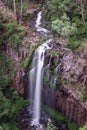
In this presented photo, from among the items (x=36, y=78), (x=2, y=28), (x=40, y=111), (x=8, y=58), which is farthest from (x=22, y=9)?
(x=40, y=111)

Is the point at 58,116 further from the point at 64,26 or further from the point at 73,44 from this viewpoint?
the point at 64,26

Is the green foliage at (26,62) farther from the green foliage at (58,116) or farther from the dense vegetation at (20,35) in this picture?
the green foliage at (58,116)

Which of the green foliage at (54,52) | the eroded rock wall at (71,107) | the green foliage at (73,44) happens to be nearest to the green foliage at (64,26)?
the green foliage at (73,44)

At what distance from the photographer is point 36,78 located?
2812 cm

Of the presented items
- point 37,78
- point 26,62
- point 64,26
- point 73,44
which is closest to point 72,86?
point 37,78

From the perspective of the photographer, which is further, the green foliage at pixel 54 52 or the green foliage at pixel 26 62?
the green foliage at pixel 26 62

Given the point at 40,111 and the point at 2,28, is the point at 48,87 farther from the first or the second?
the point at 2,28

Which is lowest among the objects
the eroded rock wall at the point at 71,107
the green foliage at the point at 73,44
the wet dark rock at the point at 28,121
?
the wet dark rock at the point at 28,121

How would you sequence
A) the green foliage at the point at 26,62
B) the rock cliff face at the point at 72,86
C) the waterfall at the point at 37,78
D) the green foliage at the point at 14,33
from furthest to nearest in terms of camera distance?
the green foliage at the point at 14,33 < the green foliage at the point at 26,62 < the waterfall at the point at 37,78 < the rock cliff face at the point at 72,86

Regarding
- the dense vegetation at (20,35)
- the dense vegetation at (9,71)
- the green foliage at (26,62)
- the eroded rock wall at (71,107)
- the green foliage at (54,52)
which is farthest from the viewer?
the green foliage at (26,62)

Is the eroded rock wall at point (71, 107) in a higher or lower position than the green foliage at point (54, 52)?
lower

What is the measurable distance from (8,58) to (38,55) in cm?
377

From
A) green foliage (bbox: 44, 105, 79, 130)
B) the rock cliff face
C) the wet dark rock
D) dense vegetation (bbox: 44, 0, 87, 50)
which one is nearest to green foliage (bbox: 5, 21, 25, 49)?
dense vegetation (bbox: 44, 0, 87, 50)

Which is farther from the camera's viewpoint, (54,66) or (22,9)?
(22,9)
